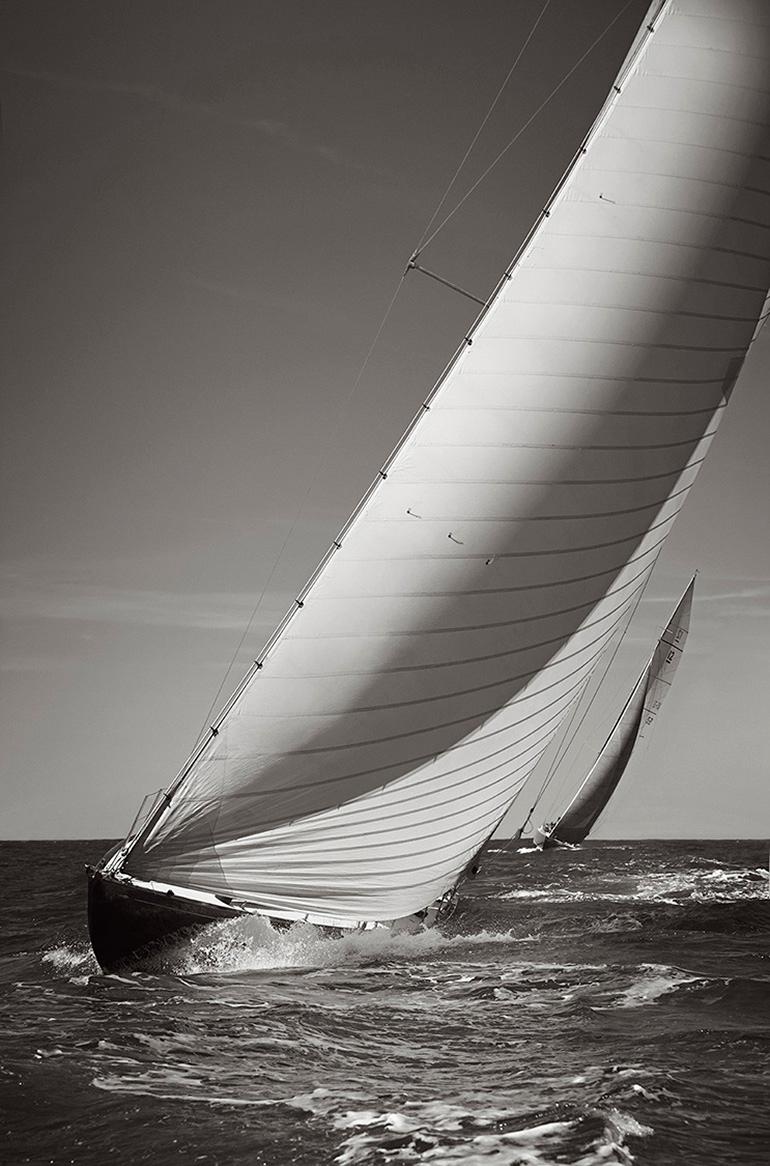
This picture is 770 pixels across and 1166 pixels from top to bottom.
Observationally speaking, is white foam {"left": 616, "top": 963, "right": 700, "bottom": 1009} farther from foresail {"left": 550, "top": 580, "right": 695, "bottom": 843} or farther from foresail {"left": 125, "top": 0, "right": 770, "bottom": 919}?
foresail {"left": 550, "top": 580, "right": 695, "bottom": 843}

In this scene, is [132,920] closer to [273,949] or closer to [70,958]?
[273,949]

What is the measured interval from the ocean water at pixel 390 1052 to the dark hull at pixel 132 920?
0.92 feet

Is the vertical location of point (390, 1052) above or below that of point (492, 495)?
below

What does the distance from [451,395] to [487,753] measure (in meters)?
4.42

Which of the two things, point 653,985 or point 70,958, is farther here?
point 70,958

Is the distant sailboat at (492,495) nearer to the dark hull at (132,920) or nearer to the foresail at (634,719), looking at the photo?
the dark hull at (132,920)

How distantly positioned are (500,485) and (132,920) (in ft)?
21.4

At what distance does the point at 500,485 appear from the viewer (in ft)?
41.9

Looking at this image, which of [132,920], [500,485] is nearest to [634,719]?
[500,485]

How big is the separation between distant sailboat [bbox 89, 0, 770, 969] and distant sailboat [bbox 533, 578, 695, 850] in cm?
2176

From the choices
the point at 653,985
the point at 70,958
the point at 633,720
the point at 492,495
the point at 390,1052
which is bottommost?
the point at 70,958

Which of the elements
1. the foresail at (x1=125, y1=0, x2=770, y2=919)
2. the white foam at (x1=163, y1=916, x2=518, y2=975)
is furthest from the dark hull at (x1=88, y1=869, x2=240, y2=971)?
the foresail at (x1=125, y1=0, x2=770, y2=919)

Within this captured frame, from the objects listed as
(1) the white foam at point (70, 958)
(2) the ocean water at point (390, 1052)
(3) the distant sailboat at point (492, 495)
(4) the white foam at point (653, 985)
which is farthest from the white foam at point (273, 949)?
(4) the white foam at point (653, 985)

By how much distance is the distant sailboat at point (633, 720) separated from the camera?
33.8m
